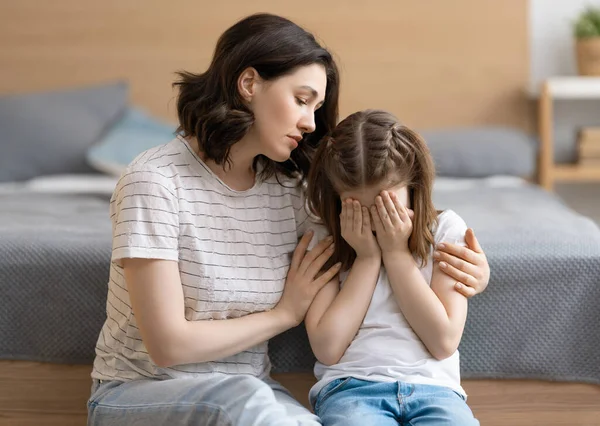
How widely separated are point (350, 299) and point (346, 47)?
74.9 inches

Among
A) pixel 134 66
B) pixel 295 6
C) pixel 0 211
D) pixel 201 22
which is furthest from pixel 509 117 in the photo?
pixel 0 211

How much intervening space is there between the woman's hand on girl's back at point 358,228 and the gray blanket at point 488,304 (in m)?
0.24

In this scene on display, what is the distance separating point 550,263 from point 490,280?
120 mm

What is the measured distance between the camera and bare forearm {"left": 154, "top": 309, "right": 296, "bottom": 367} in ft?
4.11

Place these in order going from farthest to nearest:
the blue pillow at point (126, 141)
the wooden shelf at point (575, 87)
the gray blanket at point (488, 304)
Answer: the wooden shelf at point (575, 87) < the blue pillow at point (126, 141) < the gray blanket at point (488, 304)

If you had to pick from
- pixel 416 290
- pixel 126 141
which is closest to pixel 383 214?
pixel 416 290

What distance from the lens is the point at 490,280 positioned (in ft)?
4.91

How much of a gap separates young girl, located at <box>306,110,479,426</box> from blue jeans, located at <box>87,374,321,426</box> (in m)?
0.11

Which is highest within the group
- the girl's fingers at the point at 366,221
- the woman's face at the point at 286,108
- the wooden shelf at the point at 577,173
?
the woman's face at the point at 286,108

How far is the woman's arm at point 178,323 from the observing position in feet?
4.03

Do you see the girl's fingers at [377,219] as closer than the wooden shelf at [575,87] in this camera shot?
Yes

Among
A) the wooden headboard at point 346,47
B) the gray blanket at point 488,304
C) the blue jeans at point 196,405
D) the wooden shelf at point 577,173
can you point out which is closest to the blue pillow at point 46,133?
the wooden headboard at point 346,47

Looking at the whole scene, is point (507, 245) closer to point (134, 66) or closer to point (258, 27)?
point (258, 27)

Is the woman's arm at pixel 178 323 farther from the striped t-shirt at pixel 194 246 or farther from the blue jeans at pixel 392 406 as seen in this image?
the blue jeans at pixel 392 406
